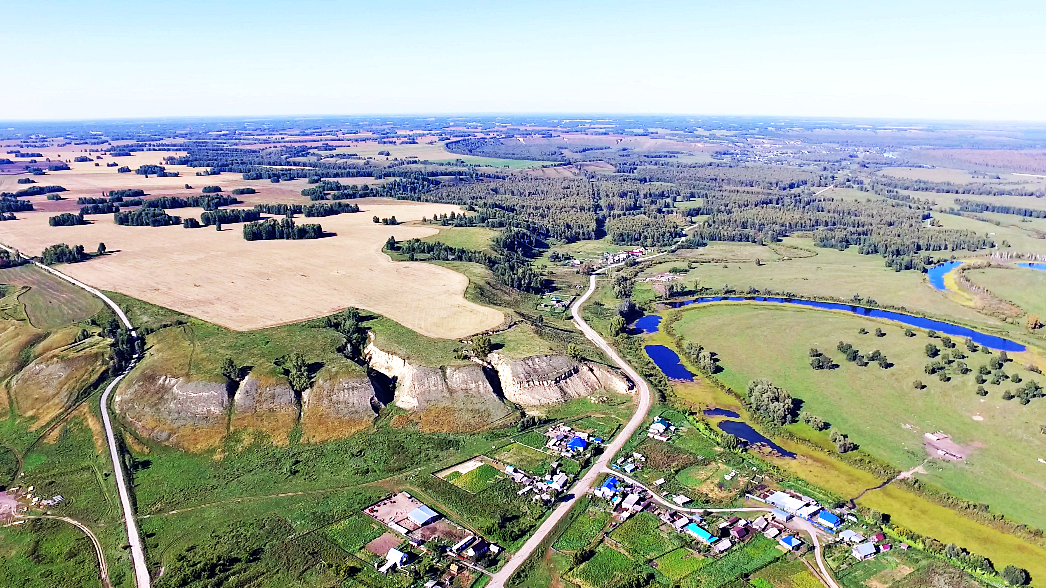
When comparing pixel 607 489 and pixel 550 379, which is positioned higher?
pixel 550 379

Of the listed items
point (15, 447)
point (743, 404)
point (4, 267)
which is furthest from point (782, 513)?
point (4, 267)

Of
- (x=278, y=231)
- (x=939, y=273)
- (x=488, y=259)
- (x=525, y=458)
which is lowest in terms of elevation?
(x=525, y=458)

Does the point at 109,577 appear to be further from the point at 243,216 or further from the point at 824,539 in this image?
the point at 243,216

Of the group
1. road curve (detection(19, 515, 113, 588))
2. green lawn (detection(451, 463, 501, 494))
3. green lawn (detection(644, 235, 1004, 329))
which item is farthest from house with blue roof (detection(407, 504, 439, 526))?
green lawn (detection(644, 235, 1004, 329))

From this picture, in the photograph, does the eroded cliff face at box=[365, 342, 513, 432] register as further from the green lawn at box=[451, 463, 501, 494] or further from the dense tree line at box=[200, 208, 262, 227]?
→ the dense tree line at box=[200, 208, 262, 227]

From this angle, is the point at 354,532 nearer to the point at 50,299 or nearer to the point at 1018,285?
the point at 50,299

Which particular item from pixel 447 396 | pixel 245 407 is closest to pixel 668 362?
pixel 447 396

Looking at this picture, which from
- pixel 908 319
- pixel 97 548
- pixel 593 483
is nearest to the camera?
pixel 97 548
